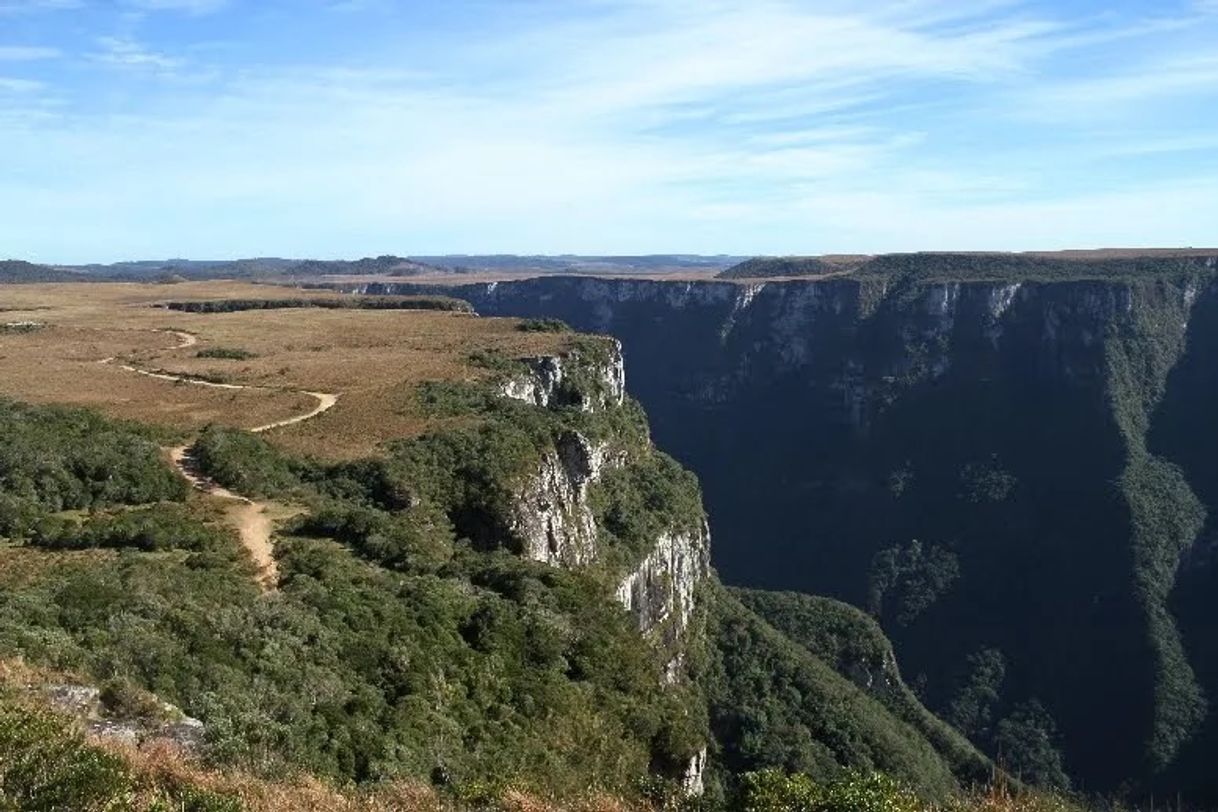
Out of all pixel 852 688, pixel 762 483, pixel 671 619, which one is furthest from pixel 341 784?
pixel 762 483

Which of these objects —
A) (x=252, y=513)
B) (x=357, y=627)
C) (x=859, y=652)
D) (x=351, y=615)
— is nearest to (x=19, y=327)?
(x=252, y=513)

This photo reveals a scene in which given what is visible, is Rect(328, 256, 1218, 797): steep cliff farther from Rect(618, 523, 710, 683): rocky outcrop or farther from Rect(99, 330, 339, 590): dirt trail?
Rect(99, 330, 339, 590): dirt trail

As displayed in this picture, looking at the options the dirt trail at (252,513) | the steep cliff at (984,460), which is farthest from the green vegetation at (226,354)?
the steep cliff at (984,460)

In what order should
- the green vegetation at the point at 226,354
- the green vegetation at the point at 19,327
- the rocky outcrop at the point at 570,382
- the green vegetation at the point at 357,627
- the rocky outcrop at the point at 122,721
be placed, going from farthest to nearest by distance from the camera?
1. the green vegetation at the point at 19,327
2. the green vegetation at the point at 226,354
3. the rocky outcrop at the point at 570,382
4. the green vegetation at the point at 357,627
5. the rocky outcrop at the point at 122,721

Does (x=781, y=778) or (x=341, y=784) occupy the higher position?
(x=781, y=778)

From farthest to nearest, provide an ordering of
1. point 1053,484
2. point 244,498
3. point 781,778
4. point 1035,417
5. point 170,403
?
point 1035,417, point 1053,484, point 170,403, point 244,498, point 781,778

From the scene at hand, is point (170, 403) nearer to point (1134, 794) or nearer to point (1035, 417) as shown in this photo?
point (1134, 794)

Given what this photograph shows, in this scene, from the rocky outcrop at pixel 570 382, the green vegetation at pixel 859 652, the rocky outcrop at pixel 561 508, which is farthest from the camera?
the green vegetation at pixel 859 652

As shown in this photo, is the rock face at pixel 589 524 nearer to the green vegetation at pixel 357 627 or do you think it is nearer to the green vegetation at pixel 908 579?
the green vegetation at pixel 357 627

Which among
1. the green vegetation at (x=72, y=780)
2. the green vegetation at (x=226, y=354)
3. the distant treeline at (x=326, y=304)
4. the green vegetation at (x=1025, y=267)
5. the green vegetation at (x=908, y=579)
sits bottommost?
the green vegetation at (x=908, y=579)
